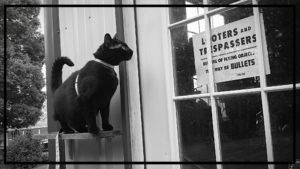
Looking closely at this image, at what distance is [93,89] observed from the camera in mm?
1058

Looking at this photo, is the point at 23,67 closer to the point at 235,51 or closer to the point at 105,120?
the point at 105,120

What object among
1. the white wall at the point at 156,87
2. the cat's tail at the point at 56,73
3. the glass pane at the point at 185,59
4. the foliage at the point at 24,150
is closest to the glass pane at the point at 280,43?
the glass pane at the point at 185,59

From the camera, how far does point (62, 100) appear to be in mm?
1211

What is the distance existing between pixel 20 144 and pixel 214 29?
12.4ft

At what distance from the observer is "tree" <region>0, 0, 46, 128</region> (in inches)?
161

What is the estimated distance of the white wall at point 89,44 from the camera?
1.29 meters

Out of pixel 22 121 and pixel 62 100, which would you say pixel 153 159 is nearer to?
pixel 62 100

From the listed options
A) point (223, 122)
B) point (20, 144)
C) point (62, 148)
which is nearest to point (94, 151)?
point (62, 148)

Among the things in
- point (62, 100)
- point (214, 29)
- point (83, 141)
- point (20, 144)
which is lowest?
point (20, 144)

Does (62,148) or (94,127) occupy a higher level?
(94,127)

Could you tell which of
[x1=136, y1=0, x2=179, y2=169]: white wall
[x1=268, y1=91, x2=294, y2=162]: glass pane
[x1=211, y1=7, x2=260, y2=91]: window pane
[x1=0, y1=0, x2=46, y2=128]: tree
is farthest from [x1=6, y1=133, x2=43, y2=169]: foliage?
[x1=268, y1=91, x2=294, y2=162]: glass pane

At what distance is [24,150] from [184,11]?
3670mm

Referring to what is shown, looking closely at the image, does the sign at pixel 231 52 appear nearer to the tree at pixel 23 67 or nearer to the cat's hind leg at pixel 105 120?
the cat's hind leg at pixel 105 120

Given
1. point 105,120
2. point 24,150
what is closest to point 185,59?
point 105,120
